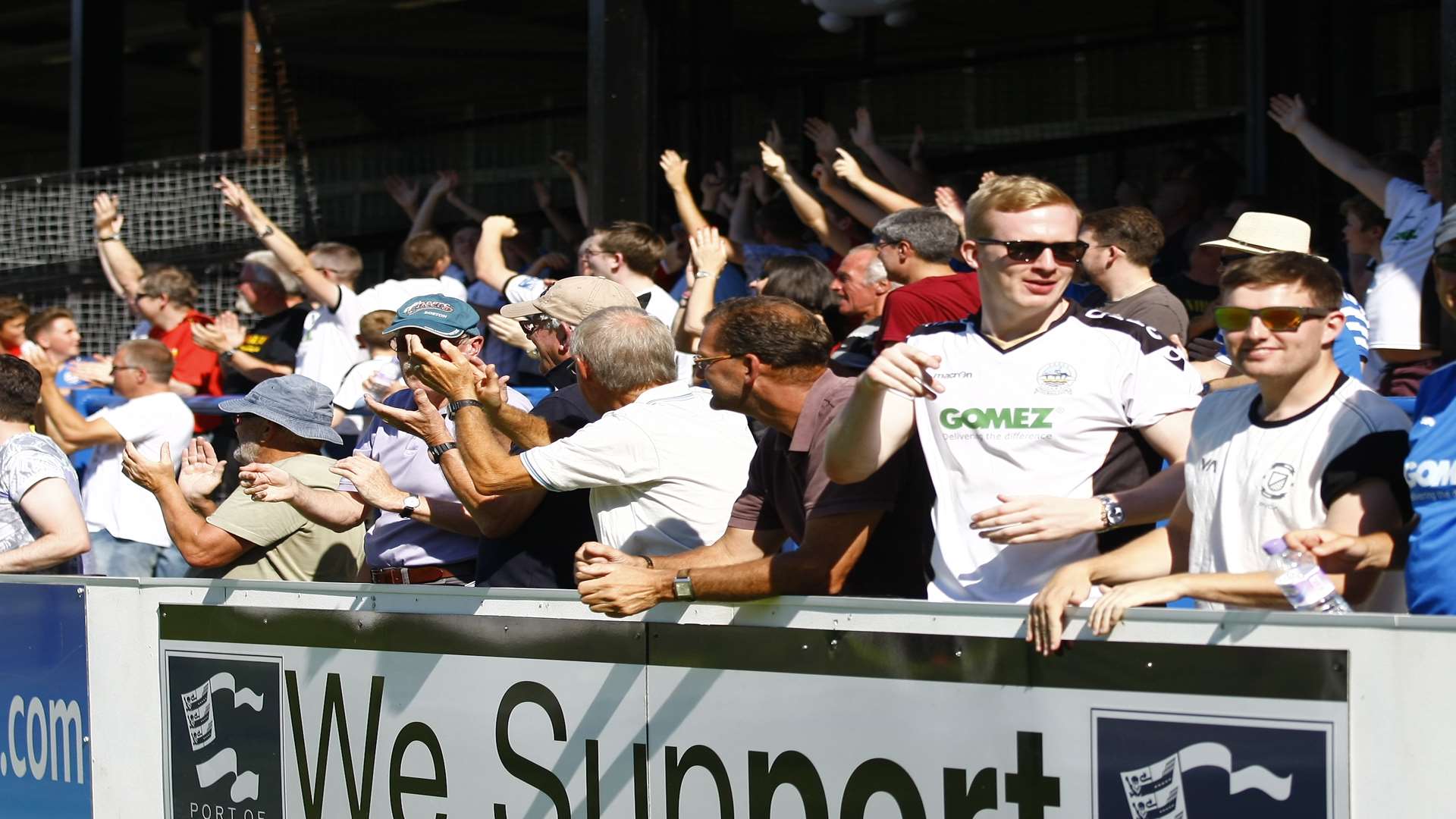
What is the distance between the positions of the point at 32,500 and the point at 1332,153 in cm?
479

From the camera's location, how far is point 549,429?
457cm

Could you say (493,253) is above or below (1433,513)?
above

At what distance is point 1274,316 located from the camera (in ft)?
10.4

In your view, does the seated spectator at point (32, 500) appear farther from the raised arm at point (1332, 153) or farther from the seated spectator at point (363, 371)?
the raised arm at point (1332, 153)

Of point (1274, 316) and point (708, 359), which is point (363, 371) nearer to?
point (708, 359)

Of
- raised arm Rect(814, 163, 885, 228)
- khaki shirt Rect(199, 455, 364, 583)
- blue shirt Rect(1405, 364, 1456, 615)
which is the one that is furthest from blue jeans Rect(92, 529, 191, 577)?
blue shirt Rect(1405, 364, 1456, 615)

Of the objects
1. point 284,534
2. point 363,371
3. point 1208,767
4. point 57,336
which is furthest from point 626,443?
point 57,336

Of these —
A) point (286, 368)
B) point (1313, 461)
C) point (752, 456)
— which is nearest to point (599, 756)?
point (752, 456)

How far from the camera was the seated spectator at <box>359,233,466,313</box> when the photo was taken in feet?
25.7

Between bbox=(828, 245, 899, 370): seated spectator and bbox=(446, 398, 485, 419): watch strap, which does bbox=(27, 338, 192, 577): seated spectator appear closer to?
bbox=(828, 245, 899, 370): seated spectator

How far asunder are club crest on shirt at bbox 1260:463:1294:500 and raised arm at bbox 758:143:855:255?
14.1 feet

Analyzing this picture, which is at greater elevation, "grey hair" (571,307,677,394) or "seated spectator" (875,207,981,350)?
"seated spectator" (875,207,981,350)

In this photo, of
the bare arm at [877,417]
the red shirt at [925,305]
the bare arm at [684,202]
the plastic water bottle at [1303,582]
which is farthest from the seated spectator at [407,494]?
the bare arm at [684,202]

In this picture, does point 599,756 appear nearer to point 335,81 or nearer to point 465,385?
point 465,385
